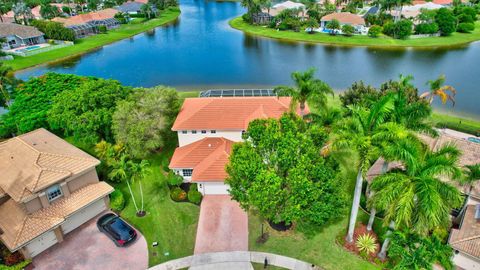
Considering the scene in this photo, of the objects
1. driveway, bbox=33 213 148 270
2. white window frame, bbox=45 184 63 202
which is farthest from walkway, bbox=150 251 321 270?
white window frame, bbox=45 184 63 202

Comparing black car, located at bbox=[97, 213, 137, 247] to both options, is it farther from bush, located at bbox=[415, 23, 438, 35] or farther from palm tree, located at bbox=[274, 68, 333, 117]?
bush, located at bbox=[415, 23, 438, 35]

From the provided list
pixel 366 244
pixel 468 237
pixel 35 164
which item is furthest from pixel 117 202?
pixel 468 237

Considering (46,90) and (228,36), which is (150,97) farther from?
(228,36)

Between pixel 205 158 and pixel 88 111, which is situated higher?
pixel 88 111

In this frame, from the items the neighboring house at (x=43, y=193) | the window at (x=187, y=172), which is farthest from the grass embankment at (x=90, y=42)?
the window at (x=187, y=172)

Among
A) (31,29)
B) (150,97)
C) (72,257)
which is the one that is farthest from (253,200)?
(31,29)

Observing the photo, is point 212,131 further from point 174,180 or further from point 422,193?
point 422,193

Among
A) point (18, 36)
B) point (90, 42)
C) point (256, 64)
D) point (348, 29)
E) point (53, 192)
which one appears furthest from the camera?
point (90, 42)

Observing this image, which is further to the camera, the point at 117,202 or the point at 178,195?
the point at 178,195
